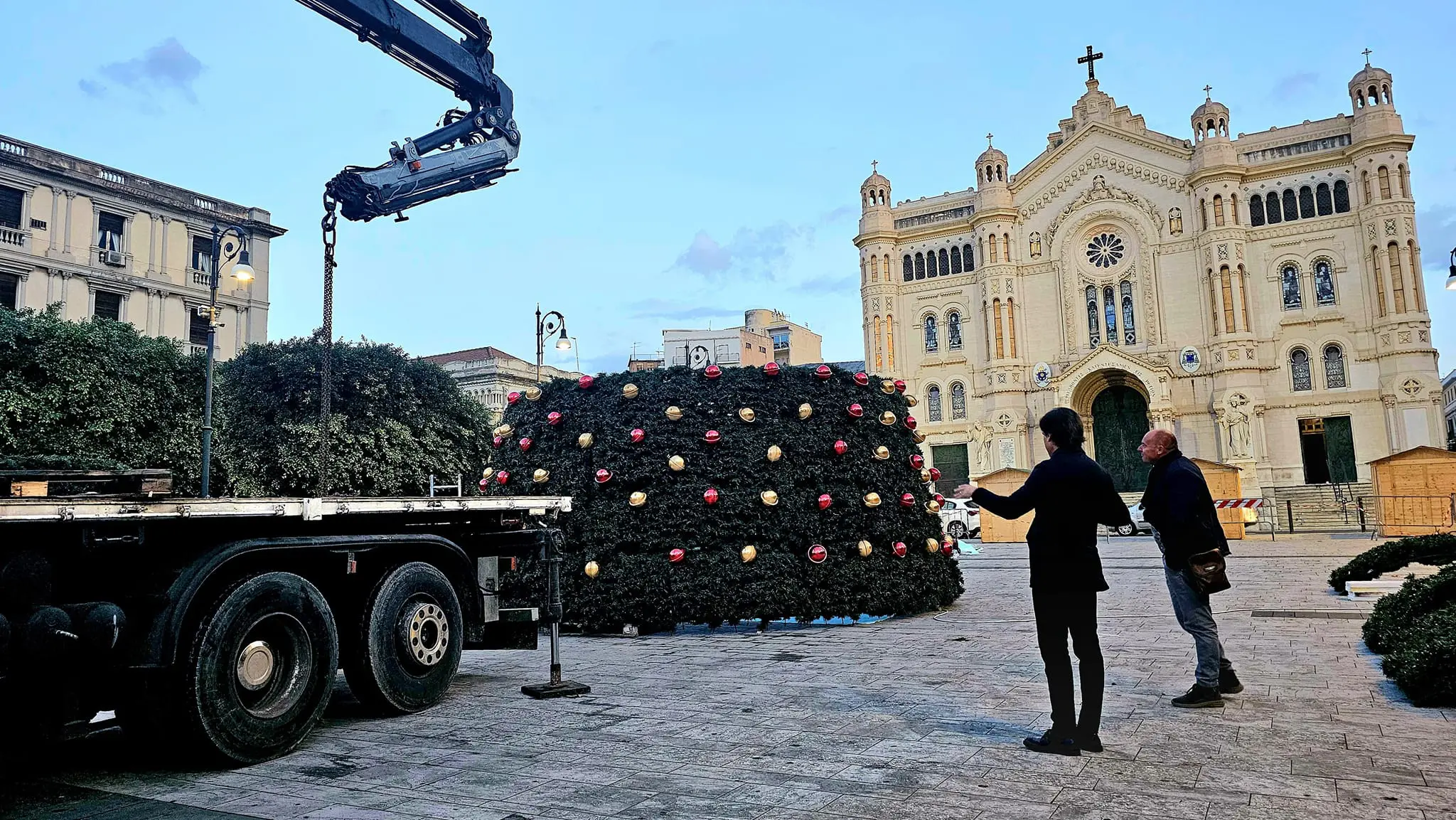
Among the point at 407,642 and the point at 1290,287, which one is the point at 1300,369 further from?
the point at 407,642

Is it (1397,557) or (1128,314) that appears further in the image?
(1128,314)

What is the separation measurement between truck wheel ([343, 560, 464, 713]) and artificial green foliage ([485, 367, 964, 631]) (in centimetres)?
372

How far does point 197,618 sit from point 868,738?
3.87m

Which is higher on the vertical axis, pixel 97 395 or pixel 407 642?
pixel 97 395

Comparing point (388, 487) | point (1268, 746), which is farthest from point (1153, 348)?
point (1268, 746)

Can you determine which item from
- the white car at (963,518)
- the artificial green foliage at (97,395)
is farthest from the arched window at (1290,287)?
the artificial green foliage at (97,395)

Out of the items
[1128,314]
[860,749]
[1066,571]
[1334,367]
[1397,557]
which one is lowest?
[860,749]

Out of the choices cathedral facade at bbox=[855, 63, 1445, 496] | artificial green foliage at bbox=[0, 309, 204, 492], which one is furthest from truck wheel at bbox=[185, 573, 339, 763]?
cathedral facade at bbox=[855, 63, 1445, 496]

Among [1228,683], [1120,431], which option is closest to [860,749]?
[1228,683]

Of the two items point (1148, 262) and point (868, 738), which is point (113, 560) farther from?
point (1148, 262)

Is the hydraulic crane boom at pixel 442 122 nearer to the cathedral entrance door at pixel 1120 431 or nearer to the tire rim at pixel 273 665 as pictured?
the tire rim at pixel 273 665

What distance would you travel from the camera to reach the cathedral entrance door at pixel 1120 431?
41812mm

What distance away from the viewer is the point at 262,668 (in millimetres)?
5402

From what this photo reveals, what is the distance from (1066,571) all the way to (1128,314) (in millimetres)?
42144
